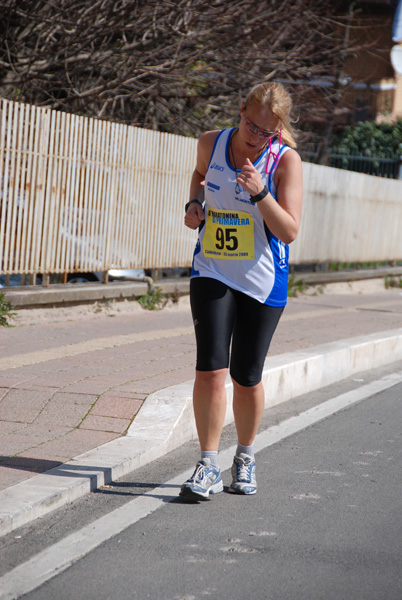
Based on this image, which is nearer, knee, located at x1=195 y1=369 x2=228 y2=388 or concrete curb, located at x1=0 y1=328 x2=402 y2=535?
concrete curb, located at x1=0 y1=328 x2=402 y2=535

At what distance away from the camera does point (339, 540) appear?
12.2 ft

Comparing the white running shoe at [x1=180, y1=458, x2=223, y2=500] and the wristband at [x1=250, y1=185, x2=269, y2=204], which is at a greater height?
the wristband at [x1=250, y1=185, x2=269, y2=204]

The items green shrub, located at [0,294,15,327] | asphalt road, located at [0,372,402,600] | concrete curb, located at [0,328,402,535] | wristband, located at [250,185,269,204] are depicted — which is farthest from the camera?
green shrub, located at [0,294,15,327]

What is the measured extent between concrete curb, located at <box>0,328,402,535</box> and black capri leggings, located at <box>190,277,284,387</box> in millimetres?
724

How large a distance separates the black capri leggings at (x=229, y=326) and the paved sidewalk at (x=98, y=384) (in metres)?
0.76

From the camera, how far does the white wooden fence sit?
28.0 feet

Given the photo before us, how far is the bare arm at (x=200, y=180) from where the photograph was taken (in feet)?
13.7

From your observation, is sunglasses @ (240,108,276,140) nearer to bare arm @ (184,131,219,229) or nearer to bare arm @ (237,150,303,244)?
bare arm @ (237,150,303,244)

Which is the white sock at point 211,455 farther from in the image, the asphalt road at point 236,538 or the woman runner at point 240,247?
the asphalt road at point 236,538

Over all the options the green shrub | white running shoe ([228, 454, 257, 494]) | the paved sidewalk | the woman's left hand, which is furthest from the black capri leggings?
the green shrub

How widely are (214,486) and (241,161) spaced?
1564 millimetres

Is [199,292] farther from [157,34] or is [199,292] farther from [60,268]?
[157,34]

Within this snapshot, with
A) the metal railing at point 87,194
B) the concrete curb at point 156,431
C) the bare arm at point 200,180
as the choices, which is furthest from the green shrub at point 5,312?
the bare arm at point 200,180

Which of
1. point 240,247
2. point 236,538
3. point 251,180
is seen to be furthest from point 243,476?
point 251,180
